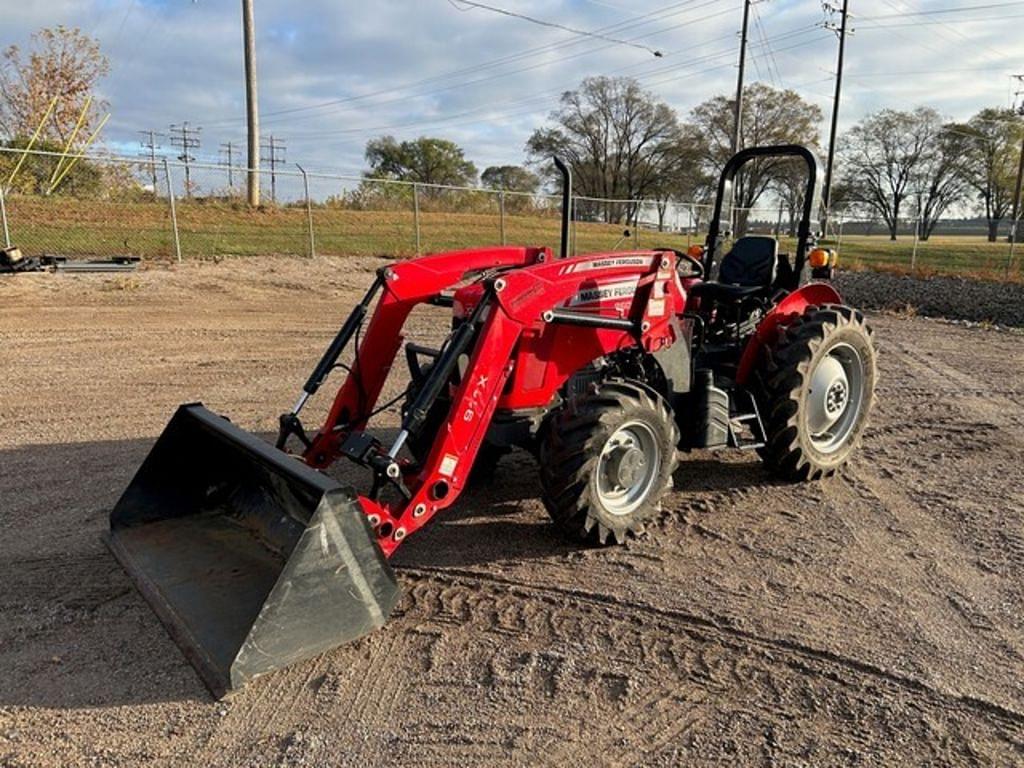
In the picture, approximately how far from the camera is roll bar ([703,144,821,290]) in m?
4.96

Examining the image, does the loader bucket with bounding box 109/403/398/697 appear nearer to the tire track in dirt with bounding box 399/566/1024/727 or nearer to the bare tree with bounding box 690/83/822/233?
the tire track in dirt with bounding box 399/566/1024/727

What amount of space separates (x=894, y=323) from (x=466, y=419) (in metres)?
11.6

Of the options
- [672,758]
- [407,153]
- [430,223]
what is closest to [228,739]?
[672,758]

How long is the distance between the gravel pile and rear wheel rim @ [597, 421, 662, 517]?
11539 millimetres

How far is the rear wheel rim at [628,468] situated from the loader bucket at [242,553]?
1.36m

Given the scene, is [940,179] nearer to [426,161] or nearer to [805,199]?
[426,161]

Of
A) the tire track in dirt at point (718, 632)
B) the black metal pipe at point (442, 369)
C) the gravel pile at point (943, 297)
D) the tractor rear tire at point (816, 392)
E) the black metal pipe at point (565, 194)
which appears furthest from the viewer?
the gravel pile at point (943, 297)

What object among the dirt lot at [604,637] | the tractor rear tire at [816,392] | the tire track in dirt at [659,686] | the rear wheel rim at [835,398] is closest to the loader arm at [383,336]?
the dirt lot at [604,637]

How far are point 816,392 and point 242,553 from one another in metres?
3.81

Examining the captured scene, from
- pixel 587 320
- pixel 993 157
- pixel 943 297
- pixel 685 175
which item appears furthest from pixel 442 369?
pixel 993 157

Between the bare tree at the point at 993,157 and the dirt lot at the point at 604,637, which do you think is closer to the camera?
the dirt lot at the point at 604,637

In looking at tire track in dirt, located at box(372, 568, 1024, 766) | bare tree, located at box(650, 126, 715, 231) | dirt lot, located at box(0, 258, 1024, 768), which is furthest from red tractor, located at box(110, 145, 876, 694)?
bare tree, located at box(650, 126, 715, 231)

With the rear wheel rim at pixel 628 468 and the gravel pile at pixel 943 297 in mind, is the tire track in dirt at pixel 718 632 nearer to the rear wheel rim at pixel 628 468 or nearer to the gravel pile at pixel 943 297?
the rear wheel rim at pixel 628 468

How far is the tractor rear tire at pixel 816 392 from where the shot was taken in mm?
4844
